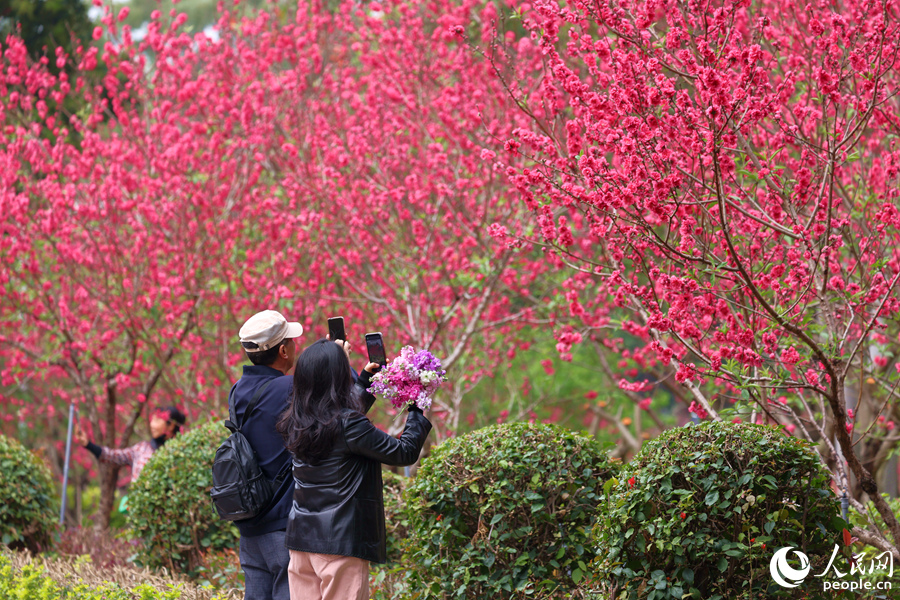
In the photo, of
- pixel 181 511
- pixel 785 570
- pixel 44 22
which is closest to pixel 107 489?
pixel 181 511

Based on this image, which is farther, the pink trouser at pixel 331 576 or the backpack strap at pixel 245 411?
the backpack strap at pixel 245 411

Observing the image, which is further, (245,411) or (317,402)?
(245,411)

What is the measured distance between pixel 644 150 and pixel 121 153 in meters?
6.32

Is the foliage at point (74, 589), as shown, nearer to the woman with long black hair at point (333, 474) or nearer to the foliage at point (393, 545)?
the foliage at point (393, 545)

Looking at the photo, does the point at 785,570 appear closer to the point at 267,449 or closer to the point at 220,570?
the point at 267,449

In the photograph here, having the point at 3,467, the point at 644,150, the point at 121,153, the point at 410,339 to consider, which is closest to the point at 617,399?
the point at 410,339

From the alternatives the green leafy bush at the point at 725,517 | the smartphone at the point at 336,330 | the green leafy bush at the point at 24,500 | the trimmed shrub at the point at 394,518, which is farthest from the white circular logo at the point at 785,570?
the green leafy bush at the point at 24,500

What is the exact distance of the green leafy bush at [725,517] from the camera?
3.25 m

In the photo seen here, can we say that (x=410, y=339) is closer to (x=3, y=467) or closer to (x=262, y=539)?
(x=3, y=467)

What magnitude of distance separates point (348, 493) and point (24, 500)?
4516 mm

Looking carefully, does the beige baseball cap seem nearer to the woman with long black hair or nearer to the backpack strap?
the backpack strap

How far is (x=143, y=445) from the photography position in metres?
7.22

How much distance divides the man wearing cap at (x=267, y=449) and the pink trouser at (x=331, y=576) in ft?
0.84

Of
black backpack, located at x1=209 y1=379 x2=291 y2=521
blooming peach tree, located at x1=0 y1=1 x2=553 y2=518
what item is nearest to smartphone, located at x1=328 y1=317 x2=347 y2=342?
black backpack, located at x1=209 y1=379 x2=291 y2=521
